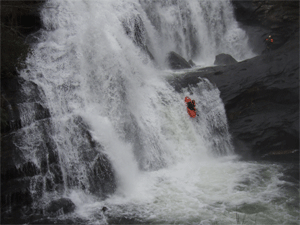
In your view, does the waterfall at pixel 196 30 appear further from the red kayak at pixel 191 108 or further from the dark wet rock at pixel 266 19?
the red kayak at pixel 191 108

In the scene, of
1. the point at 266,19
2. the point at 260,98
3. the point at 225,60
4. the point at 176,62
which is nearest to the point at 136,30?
the point at 176,62

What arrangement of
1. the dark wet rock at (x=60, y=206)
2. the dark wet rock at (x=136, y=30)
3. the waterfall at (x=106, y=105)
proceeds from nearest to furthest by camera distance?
the dark wet rock at (x=60, y=206) < the waterfall at (x=106, y=105) < the dark wet rock at (x=136, y=30)

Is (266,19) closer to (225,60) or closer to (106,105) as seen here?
(225,60)

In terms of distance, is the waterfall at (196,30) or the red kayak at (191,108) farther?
the waterfall at (196,30)

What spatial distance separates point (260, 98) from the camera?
34.6 feet

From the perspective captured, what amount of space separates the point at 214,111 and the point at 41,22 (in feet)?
25.5

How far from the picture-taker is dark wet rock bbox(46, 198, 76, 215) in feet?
21.3

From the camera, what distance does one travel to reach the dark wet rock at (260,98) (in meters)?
9.95

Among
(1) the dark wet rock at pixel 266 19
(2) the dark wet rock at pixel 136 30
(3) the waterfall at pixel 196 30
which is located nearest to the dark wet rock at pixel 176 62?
(3) the waterfall at pixel 196 30

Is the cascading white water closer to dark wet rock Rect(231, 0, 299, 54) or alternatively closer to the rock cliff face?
the rock cliff face

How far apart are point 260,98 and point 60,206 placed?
8328mm

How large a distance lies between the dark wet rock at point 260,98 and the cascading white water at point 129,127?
47 cm

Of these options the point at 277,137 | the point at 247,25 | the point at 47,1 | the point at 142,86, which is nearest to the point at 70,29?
the point at 47,1

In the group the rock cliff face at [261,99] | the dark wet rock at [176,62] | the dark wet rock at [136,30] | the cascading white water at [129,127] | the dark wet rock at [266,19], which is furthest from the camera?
the dark wet rock at [266,19]
